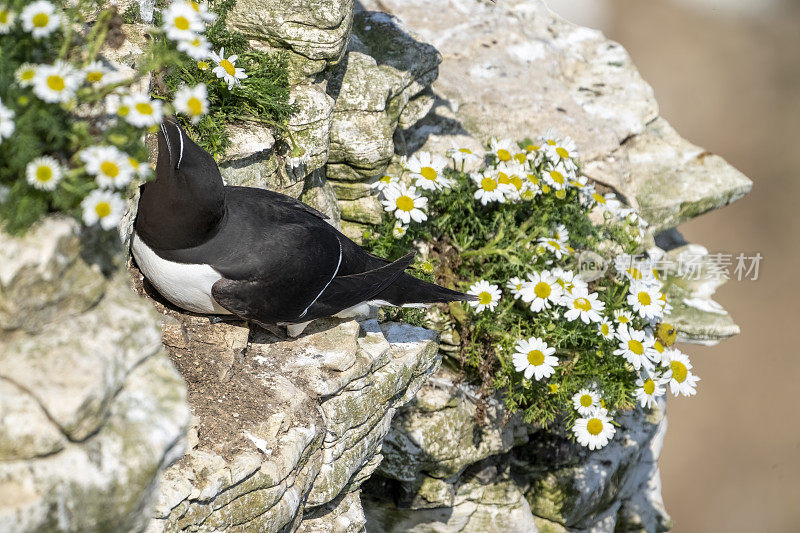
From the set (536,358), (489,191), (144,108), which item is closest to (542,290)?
(536,358)

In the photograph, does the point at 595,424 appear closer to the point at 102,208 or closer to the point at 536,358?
the point at 536,358

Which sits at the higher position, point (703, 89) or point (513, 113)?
point (513, 113)

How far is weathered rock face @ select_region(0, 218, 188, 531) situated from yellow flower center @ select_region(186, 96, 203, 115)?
0.47 meters

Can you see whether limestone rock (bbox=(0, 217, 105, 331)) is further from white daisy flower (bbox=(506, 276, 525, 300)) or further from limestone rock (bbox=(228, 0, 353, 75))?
white daisy flower (bbox=(506, 276, 525, 300))

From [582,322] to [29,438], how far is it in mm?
3391

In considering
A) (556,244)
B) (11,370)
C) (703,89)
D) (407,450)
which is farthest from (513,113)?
(703,89)

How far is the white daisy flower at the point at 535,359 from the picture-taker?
Result: 4.66 metres

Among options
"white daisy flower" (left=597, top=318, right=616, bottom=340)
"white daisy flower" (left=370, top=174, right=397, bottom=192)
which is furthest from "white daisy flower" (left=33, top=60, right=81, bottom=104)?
"white daisy flower" (left=597, top=318, right=616, bottom=340)

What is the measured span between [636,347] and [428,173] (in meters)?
1.63

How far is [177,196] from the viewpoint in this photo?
11.1 feet

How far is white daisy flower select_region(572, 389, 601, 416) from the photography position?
468 cm

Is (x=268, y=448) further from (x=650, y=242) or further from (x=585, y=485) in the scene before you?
(x=650, y=242)

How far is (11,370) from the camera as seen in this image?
6.68 ft

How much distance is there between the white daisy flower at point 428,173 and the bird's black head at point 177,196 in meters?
1.81
